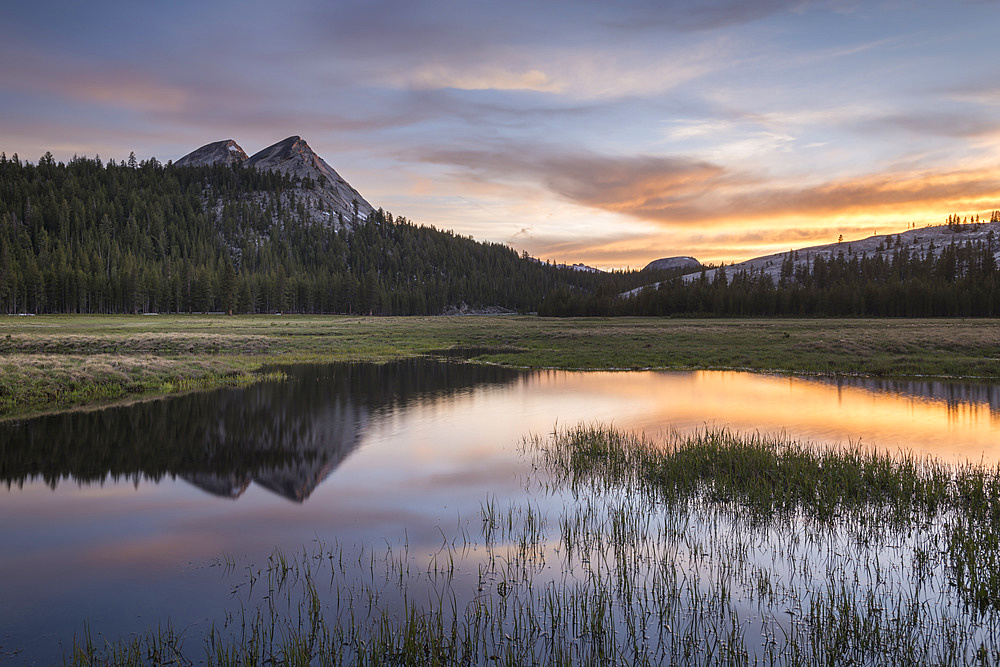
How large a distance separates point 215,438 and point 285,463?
4833mm

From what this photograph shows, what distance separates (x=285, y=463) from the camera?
17.6 metres

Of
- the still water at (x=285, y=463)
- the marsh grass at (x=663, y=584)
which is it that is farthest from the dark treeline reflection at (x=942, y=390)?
the marsh grass at (x=663, y=584)

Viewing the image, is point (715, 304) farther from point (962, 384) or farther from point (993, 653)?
point (993, 653)

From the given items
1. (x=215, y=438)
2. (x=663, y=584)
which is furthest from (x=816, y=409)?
(x=215, y=438)

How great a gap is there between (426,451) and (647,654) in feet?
42.8

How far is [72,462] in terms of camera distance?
664 inches

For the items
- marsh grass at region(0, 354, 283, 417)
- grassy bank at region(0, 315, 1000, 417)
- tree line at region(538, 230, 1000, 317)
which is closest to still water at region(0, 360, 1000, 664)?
marsh grass at region(0, 354, 283, 417)

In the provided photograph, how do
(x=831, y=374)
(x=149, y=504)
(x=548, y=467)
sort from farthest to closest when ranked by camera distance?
1. (x=831, y=374)
2. (x=548, y=467)
3. (x=149, y=504)

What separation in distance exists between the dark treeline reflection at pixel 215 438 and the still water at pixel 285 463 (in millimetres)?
99

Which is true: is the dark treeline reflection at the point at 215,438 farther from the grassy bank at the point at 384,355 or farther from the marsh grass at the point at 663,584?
the marsh grass at the point at 663,584

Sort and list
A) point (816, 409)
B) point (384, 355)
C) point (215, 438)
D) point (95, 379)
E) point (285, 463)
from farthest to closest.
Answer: point (384, 355) → point (95, 379) → point (816, 409) → point (215, 438) → point (285, 463)

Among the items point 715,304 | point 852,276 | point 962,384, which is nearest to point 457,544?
point 962,384

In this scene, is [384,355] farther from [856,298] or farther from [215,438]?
[856,298]

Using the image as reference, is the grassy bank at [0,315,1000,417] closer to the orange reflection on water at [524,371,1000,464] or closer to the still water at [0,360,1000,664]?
the still water at [0,360,1000,664]
